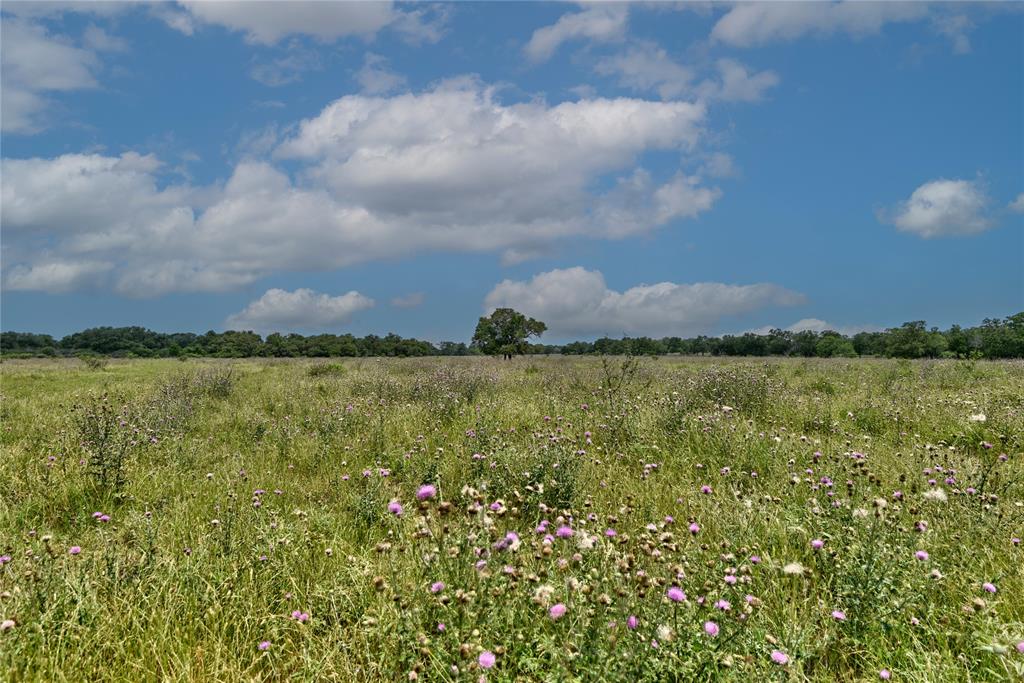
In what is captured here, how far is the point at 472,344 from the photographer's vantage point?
52844 millimetres

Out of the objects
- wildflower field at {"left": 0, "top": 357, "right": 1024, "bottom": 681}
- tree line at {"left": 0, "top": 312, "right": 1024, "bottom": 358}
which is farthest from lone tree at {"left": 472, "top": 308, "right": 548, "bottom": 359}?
wildflower field at {"left": 0, "top": 357, "right": 1024, "bottom": 681}

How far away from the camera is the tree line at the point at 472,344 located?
54.8 m

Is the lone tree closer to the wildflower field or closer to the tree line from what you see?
the tree line

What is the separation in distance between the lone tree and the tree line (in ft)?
0.80

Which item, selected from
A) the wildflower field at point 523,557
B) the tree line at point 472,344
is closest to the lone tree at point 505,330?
the tree line at point 472,344

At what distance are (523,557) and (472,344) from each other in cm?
4991

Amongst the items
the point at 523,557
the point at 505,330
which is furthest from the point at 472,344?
the point at 523,557

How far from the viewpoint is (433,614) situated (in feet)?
8.20

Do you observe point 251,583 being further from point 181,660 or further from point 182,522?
point 182,522

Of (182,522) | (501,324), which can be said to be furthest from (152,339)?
(182,522)

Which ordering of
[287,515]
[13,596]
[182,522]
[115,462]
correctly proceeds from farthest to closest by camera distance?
[115,462] → [287,515] → [182,522] → [13,596]

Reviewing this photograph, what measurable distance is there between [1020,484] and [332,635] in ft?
17.8

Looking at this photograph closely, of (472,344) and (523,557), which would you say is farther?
(472,344)

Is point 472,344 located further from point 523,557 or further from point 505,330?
point 523,557
